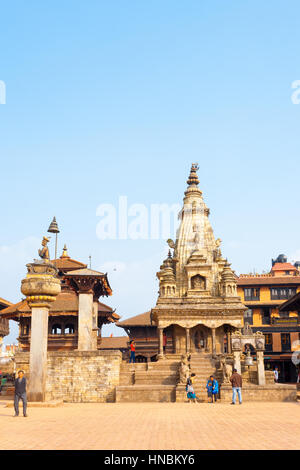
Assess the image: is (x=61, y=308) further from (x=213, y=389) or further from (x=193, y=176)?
(x=213, y=389)

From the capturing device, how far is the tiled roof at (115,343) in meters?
51.8

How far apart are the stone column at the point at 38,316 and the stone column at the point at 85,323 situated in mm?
11806

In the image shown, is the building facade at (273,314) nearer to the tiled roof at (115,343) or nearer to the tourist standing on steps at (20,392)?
the tiled roof at (115,343)

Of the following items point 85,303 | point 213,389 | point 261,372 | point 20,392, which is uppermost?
point 85,303

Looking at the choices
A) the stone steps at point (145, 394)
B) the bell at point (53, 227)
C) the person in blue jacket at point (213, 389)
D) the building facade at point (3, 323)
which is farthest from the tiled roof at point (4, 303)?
the person in blue jacket at point (213, 389)

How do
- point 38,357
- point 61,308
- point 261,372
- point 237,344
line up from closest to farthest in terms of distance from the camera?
point 38,357 < point 261,372 < point 237,344 < point 61,308

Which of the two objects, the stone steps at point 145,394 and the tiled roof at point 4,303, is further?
the tiled roof at point 4,303

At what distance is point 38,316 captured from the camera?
766 inches

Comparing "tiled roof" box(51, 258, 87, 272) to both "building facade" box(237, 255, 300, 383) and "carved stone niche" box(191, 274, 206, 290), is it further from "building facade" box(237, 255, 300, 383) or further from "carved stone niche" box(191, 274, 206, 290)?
"building facade" box(237, 255, 300, 383)

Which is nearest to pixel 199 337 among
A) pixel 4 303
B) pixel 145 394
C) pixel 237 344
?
pixel 237 344

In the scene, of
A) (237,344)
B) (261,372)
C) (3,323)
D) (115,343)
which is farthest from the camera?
(115,343)

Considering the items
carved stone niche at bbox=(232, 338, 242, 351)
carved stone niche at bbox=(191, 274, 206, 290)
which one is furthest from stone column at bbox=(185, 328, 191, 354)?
carved stone niche at bbox=(232, 338, 242, 351)

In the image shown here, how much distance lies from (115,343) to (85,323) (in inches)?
902
